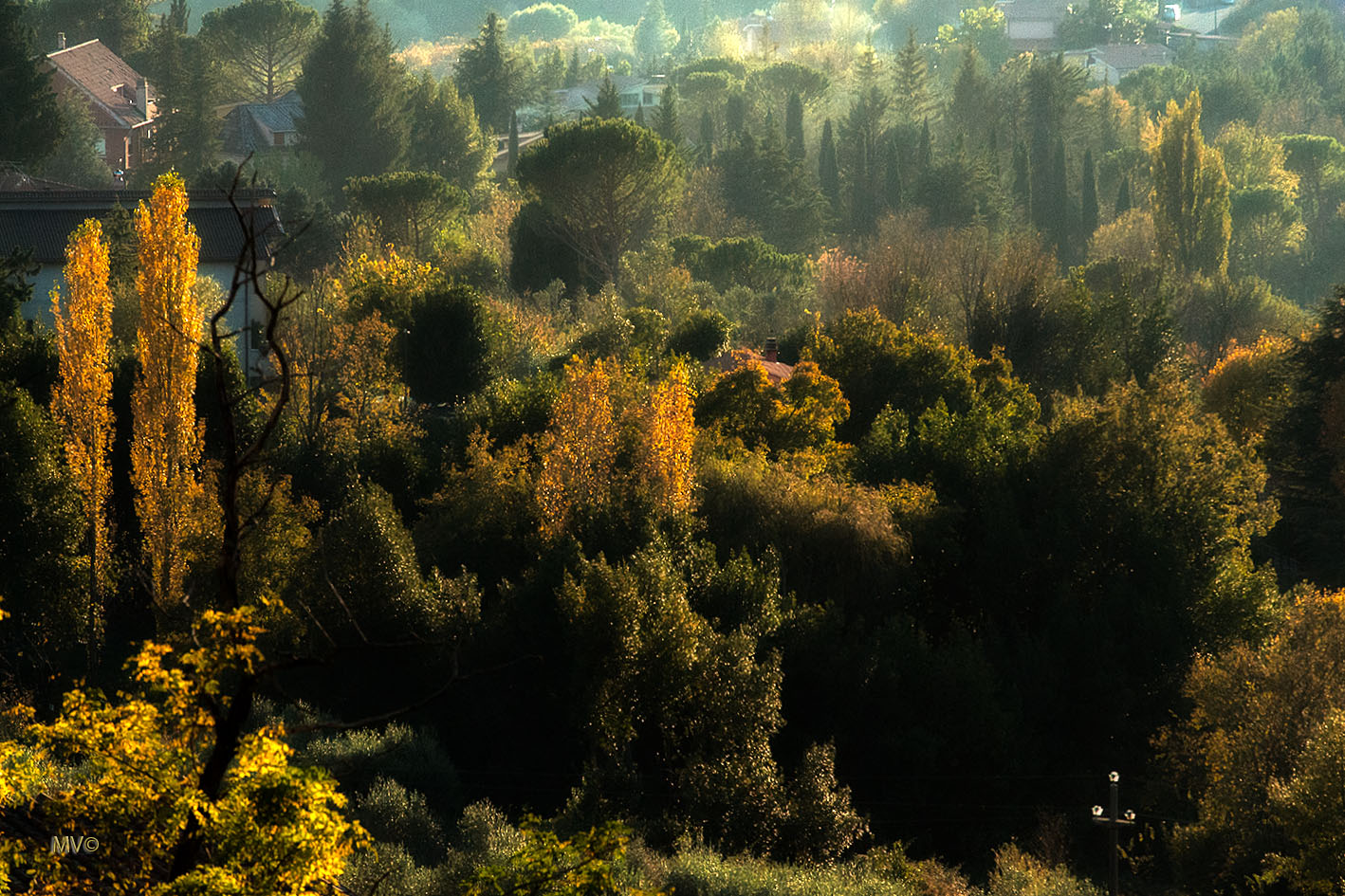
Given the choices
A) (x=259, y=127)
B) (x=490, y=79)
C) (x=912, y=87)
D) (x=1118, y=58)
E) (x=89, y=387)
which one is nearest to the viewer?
(x=89, y=387)

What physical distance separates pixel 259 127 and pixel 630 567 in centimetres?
5878

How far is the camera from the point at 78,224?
40688 mm

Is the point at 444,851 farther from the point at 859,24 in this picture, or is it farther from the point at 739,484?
the point at 859,24

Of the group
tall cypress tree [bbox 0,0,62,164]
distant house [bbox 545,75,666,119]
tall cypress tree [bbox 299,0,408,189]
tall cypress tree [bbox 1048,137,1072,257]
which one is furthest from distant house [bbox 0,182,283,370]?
distant house [bbox 545,75,666,119]

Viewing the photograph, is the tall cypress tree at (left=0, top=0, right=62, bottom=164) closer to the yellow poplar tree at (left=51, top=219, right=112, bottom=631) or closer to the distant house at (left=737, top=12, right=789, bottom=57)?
the yellow poplar tree at (left=51, top=219, right=112, bottom=631)

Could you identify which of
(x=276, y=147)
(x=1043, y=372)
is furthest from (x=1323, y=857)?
(x=276, y=147)

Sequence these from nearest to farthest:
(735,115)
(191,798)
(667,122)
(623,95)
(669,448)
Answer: (191,798) → (669,448) → (667,122) → (735,115) → (623,95)

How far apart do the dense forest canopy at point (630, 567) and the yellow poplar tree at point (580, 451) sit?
0.09m

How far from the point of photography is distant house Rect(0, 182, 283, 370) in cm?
3959

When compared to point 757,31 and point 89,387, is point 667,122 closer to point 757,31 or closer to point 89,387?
point 89,387

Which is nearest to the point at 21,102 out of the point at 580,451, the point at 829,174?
the point at 580,451

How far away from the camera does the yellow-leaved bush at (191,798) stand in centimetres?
795

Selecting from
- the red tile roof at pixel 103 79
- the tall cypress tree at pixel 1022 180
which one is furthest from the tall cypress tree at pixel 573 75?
the tall cypress tree at pixel 1022 180

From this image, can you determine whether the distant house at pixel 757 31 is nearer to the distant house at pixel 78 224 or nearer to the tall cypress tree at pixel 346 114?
the tall cypress tree at pixel 346 114
